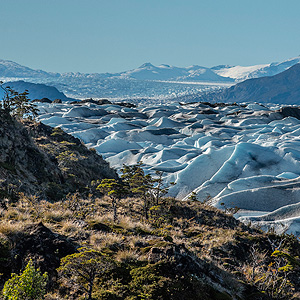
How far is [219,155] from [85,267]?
3314cm

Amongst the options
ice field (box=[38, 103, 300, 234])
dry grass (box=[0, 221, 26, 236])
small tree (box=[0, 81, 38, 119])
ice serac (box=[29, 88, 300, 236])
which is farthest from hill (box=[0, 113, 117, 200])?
ice field (box=[38, 103, 300, 234])

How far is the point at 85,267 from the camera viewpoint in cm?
574

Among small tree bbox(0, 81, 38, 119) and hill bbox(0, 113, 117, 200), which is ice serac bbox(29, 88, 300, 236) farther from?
small tree bbox(0, 81, 38, 119)

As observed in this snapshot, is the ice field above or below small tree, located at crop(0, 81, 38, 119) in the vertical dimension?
below

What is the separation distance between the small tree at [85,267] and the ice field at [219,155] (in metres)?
16.9

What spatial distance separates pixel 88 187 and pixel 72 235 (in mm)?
11719

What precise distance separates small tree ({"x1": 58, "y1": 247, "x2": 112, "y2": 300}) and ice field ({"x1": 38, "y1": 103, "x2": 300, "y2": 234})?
16938mm

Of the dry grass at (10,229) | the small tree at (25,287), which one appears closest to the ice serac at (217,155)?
the dry grass at (10,229)

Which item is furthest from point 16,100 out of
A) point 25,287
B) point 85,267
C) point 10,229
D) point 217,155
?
point 25,287

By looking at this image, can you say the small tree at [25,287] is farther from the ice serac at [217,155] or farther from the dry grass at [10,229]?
the ice serac at [217,155]

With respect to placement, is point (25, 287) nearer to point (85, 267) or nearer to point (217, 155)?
A: point (85, 267)

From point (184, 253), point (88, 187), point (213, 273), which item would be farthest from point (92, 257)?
point (88, 187)

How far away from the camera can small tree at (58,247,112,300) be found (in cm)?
563

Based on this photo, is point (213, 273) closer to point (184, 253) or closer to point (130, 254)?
point (184, 253)
